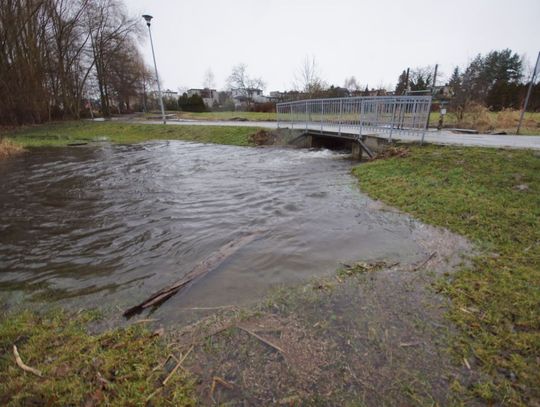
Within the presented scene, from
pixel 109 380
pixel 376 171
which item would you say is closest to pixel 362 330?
pixel 109 380

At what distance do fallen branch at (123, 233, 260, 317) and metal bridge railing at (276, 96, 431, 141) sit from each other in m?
7.63

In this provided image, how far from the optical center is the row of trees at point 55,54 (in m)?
22.5


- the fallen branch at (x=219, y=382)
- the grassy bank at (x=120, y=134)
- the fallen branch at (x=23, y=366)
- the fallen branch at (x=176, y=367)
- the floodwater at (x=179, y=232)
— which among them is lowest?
the floodwater at (x=179, y=232)

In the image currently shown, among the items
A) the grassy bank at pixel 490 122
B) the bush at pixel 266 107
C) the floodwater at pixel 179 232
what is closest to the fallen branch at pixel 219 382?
the floodwater at pixel 179 232

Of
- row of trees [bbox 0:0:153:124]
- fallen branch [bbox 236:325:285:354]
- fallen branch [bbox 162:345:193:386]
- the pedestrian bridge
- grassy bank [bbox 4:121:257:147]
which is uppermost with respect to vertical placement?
row of trees [bbox 0:0:153:124]

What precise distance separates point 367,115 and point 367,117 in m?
0.08

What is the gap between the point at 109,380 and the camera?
2.03 m

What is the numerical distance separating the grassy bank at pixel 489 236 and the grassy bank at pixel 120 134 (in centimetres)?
1097

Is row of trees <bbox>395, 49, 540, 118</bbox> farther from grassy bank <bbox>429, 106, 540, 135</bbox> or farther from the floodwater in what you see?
the floodwater

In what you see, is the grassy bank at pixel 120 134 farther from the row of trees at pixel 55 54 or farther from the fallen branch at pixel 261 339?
the fallen branch at pixel 261 339

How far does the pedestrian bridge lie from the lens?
30.9ft

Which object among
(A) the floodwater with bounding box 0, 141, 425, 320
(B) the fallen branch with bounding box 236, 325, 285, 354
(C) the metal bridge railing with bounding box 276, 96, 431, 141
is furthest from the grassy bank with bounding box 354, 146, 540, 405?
(C) the metal bridge railing with bounding box 276, 96, 431, 141

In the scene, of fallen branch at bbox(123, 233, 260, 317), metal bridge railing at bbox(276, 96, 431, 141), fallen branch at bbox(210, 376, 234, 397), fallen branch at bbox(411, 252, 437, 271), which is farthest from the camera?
metal bridge railing at bbox(276, 96, 431, 141)

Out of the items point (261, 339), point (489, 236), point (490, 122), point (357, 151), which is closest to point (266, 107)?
point (490, 122)
